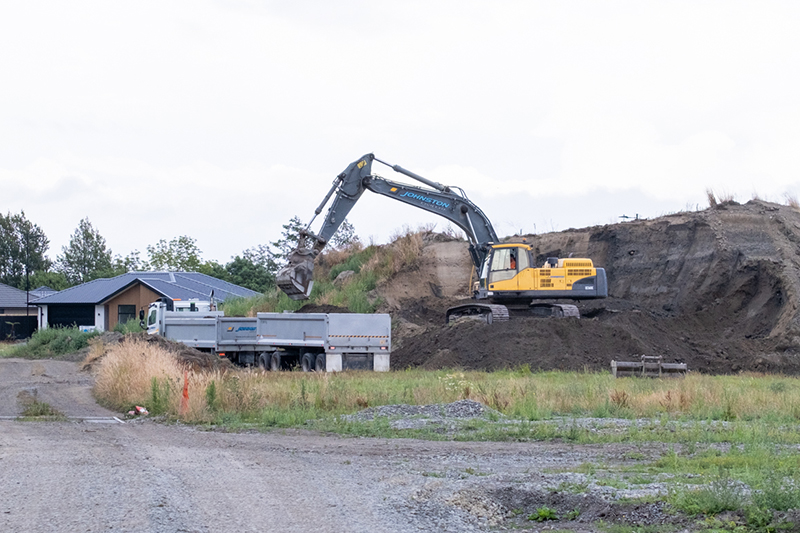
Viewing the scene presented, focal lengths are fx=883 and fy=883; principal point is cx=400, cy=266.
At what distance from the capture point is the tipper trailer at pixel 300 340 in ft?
95.3

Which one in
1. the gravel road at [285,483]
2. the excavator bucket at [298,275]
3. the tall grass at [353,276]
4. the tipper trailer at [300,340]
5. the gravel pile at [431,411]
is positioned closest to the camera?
the gravel road at [285,483]

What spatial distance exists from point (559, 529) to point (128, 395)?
13.7 m

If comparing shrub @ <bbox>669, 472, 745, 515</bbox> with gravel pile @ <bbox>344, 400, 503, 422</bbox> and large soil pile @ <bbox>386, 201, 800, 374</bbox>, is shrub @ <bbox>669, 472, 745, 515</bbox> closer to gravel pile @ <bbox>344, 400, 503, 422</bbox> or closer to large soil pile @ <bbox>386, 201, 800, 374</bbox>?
gravel pile @ <bbox>344, 400, 503, 422</bbox>

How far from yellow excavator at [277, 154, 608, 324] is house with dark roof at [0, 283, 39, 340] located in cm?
5237

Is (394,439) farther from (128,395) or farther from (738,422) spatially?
(128,395)

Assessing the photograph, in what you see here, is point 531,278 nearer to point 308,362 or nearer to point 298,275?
point 298,275

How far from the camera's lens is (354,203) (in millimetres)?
32625

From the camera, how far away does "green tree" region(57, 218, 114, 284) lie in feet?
345

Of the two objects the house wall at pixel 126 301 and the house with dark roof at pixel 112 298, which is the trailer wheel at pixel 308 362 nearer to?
the house with dark roof at pixel 112 298

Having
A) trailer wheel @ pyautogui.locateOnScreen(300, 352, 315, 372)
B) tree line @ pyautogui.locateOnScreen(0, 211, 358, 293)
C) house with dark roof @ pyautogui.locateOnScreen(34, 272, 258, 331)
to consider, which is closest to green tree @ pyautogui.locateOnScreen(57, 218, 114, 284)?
tree line @ pyautogui.locateOnScreen(0, 211, 358, 293)

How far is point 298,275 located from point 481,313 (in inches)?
306

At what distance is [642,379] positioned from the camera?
2430 centimetres

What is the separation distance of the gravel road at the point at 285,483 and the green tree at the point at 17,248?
299 ft

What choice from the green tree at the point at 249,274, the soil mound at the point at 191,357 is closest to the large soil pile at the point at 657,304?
the soil mound at the point at 191,357
